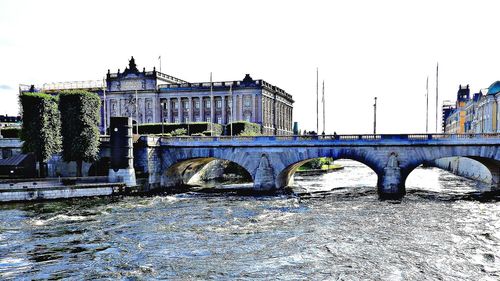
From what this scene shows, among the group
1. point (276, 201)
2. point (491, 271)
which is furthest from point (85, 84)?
point (491, 271)

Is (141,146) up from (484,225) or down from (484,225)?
up

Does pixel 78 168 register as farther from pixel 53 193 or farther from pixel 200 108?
pixel 200 108

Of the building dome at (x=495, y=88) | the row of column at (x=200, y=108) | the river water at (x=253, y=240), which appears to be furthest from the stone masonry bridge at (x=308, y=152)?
the row of column at (x=200, y=108)

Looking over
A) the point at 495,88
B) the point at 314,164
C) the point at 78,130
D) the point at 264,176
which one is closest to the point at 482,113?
the point at 495,88

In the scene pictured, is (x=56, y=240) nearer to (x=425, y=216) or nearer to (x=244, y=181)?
(x=425, y=216)

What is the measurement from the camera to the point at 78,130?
6681 centimetres

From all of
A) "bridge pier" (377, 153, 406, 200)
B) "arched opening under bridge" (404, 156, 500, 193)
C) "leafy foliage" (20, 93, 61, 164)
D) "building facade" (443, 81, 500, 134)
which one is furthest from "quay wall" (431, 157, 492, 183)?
"leafy foliage" (20, 93, 61, 164)

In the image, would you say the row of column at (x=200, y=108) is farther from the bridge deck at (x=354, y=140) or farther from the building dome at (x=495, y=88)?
the building dome at (x=495, y=88)

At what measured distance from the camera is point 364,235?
36.8 m

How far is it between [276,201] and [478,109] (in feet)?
292

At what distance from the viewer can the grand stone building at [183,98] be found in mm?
126875

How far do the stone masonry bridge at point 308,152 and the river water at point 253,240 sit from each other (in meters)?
6.29

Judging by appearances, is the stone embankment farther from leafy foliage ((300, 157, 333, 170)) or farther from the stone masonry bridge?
leafy foliage ((300, 157, 333, 170))

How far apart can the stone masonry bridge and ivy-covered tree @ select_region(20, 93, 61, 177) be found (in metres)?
12.0
